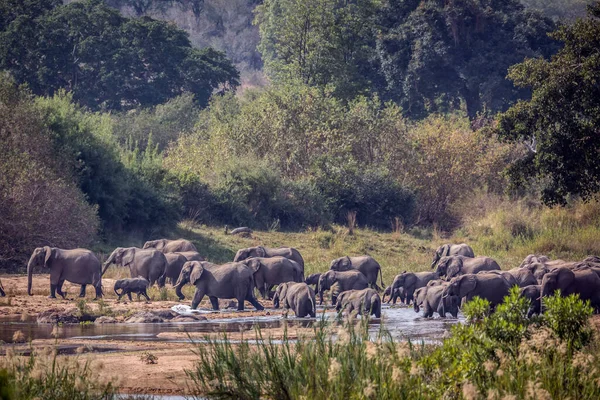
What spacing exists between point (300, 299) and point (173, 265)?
647cm

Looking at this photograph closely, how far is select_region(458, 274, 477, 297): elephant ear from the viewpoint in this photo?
20.0 metres

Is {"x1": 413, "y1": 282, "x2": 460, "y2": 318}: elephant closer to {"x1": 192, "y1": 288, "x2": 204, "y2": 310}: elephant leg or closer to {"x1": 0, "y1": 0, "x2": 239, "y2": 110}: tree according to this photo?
{"x1": 192, "y1": 288, "x2": 204, "y2": 310}: elephant leg

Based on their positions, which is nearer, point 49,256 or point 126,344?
point 126,344

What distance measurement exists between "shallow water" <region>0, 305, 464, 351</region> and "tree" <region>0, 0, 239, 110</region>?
37.6 metres

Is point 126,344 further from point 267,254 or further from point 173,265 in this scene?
point 267,254

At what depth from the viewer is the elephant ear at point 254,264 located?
78.6 feet

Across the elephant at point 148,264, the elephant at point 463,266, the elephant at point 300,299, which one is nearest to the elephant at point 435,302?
the elephant at point 300,299

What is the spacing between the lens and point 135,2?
95312mm

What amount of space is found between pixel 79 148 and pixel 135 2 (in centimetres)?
6547

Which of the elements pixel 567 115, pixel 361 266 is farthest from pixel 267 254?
pixel 567 115

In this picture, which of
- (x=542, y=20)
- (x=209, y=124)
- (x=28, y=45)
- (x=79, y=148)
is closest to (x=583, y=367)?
(x=79, y=148)

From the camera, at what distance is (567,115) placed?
2628cm

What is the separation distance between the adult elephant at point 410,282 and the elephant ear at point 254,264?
10.9ft

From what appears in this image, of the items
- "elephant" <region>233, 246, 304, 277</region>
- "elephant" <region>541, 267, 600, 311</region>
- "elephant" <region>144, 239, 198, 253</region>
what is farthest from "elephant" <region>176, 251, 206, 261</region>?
"elephant" <region>541, 267, 600, 311</region>
